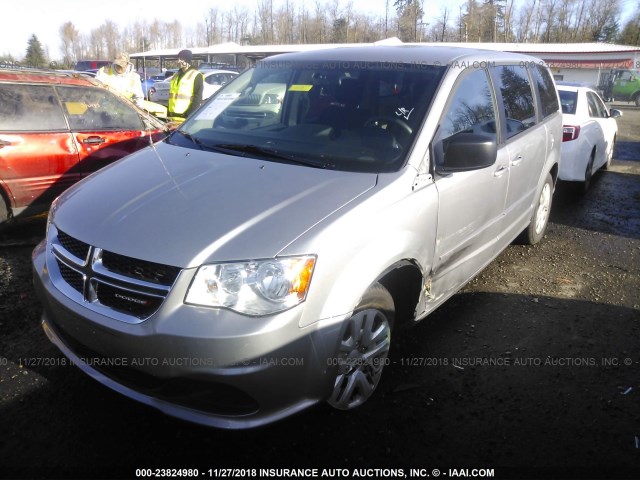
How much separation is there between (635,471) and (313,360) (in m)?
1.59

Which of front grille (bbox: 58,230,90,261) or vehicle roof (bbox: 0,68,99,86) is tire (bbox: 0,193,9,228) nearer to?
vehicle roof (bbox: 0,68,99,86)

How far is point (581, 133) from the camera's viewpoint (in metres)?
6.94

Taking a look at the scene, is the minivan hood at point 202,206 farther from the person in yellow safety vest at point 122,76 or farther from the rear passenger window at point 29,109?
the person in yellow safety vest at point 122,76

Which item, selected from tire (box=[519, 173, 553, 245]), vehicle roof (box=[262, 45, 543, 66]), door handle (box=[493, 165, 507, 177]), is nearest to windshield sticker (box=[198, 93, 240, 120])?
vehicle roof (box=[262, 45, 543, 66])

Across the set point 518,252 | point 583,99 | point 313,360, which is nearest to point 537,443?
point 313,360

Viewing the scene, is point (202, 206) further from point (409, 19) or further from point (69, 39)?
point (69, 39)

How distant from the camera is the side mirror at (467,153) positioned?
9.08 feet

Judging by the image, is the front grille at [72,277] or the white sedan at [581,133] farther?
the white sedan at [581,133]

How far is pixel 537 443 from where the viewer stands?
97.7 inches

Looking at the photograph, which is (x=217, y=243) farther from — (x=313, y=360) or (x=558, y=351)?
(x=558, y=351)

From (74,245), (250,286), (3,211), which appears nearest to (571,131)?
(250,286)

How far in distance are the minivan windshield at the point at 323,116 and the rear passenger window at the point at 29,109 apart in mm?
2082

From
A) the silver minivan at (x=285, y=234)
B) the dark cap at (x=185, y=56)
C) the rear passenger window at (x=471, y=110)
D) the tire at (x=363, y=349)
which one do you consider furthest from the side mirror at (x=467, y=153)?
the dark cap at (x=185, y=56)

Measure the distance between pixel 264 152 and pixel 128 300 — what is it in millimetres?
1254
